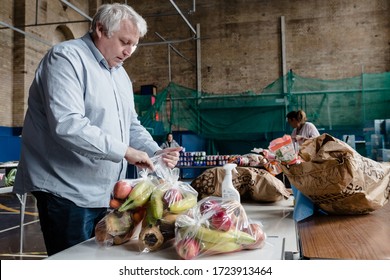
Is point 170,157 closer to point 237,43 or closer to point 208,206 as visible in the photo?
point 208,206

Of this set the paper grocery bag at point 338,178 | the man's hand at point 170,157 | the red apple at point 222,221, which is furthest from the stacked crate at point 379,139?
the red apple at point 222,221

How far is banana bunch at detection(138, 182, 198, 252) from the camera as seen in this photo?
2.74 ft

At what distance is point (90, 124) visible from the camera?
116 centimetres

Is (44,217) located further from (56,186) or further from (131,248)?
(131,248)

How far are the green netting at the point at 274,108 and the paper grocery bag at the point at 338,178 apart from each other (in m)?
6.82

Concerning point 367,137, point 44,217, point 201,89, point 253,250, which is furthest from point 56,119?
point 201,89

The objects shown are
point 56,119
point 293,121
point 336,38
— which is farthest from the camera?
point 336,38

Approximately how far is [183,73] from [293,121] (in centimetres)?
640

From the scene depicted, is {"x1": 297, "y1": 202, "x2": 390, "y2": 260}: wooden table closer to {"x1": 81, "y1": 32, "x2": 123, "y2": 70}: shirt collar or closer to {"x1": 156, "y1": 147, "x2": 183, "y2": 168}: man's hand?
{"x1": 156, "y1": 147, "x2": 183, "y2": 168}: man's hand

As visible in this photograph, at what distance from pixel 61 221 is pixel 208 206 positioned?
24.2 inches

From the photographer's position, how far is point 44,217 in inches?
48.1

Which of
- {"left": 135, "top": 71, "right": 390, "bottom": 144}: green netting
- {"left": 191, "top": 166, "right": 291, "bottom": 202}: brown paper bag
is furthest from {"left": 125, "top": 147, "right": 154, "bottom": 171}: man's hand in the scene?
{"left": 135, "top": 71, "right": 390, "bottom": 144}: green netting

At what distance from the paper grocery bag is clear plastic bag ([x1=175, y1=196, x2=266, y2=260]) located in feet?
1.15

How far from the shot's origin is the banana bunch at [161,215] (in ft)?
2.74
